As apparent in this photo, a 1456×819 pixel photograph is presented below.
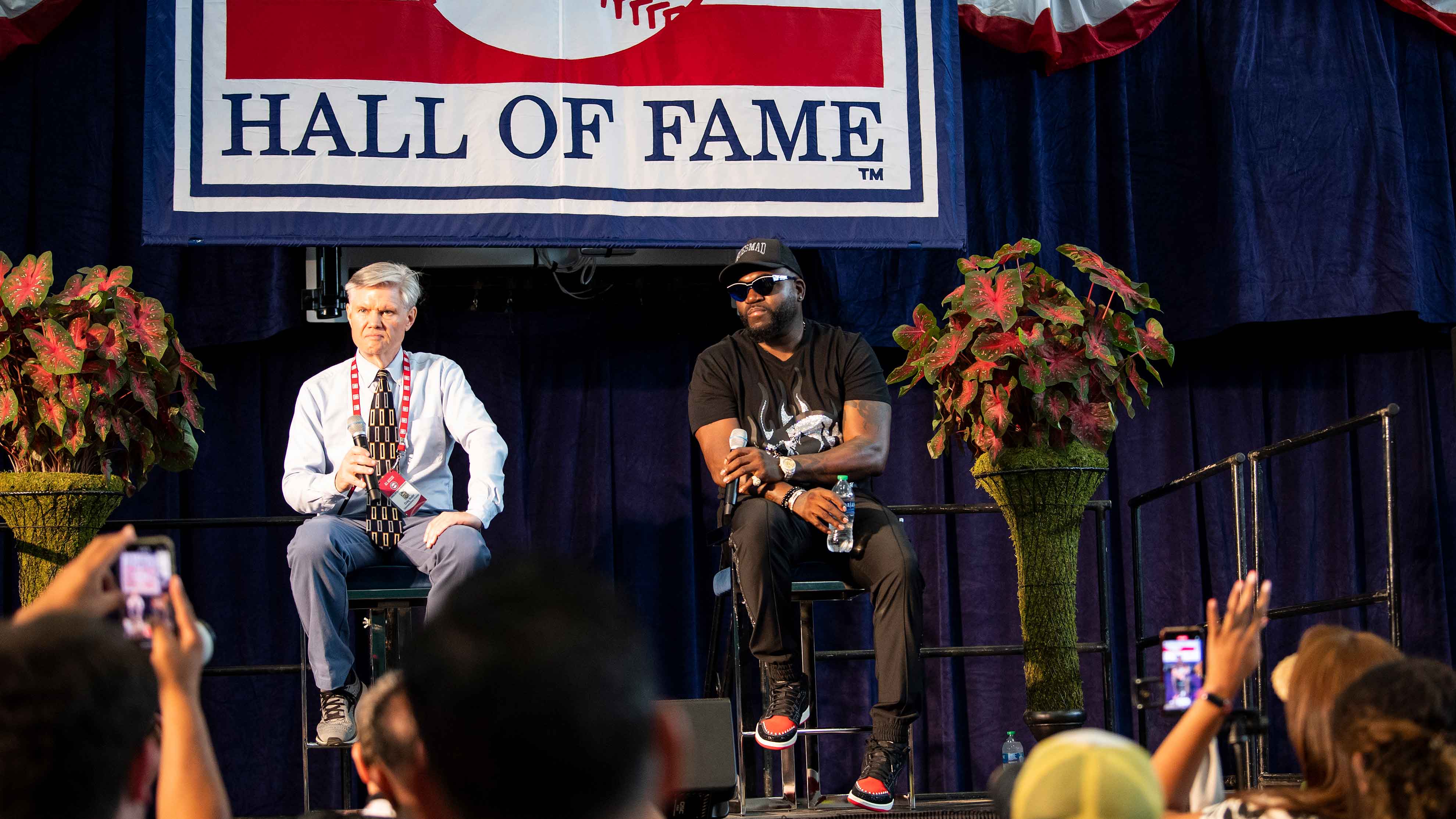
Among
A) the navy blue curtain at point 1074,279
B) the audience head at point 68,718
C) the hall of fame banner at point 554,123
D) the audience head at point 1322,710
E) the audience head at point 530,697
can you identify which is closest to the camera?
the audience head at point 530,697

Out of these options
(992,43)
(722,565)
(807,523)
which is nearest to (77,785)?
(807,523)

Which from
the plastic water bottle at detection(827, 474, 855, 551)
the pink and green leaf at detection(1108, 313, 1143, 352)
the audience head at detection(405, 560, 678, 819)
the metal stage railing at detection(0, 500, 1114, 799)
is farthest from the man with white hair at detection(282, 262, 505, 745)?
the audience head at detection(405, 560, 678, 819)

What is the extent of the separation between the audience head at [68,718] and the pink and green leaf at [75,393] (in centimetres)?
258

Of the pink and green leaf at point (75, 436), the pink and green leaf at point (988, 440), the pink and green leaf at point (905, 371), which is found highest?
the pink and green leaf at point (905, 371)

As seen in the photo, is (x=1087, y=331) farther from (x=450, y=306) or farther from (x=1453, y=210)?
(x=450, y=306)

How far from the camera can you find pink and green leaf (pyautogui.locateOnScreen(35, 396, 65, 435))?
326 centimetres

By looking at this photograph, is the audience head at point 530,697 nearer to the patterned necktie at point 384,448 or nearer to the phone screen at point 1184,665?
the phone screen at point 1184,665

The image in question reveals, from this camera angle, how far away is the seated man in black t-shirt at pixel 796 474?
10.0 ft

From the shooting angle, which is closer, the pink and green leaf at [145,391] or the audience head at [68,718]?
the audience head at [68,718]

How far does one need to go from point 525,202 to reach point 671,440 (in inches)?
39.1

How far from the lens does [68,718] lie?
33.5 inches

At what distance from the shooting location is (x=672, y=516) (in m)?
4.45

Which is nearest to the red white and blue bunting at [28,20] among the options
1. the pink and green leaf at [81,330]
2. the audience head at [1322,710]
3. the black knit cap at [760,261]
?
the pink and green leaf at [81,330]

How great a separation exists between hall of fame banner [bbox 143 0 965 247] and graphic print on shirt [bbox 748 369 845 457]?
61 cm
